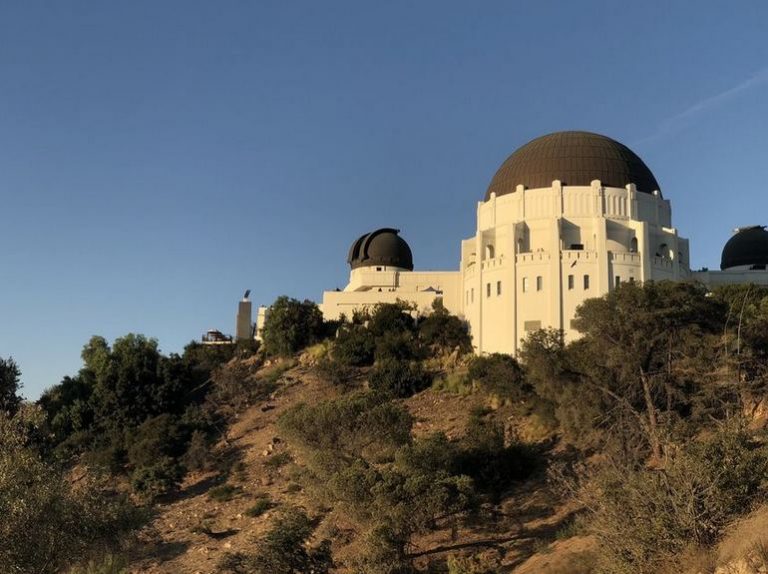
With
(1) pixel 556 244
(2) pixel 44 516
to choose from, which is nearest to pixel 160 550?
(2) pixel 44 516

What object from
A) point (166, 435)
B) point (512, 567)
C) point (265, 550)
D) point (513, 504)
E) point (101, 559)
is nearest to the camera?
point (101, 559)

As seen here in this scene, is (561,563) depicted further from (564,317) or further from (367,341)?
(367,341)

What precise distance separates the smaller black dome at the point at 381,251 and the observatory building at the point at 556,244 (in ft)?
14.6

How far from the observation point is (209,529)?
1218 inches

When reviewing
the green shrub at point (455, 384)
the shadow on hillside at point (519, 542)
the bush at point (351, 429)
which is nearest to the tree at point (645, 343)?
the shadow on hillside at point (519, 542)

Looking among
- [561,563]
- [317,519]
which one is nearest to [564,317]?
[317,519]

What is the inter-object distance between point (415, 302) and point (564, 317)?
11131mm

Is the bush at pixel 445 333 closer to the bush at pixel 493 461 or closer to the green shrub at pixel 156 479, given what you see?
the bush at pixel 493 461

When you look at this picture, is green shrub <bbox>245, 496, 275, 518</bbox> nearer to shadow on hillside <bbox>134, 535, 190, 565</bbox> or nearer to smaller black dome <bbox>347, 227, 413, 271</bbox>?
shadow on hillside <bbox>134, 535, 190, 565</bbox>

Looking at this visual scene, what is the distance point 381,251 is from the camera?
5634 cm

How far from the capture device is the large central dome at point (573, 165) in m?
46.6

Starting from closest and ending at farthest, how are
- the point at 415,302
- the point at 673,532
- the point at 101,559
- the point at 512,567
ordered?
the point at 673,532
the point at 101,559
the point at 512,567
the point at 415,302

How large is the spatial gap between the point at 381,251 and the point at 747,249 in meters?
23.0

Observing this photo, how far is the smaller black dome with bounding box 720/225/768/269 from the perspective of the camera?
54.4 meters
